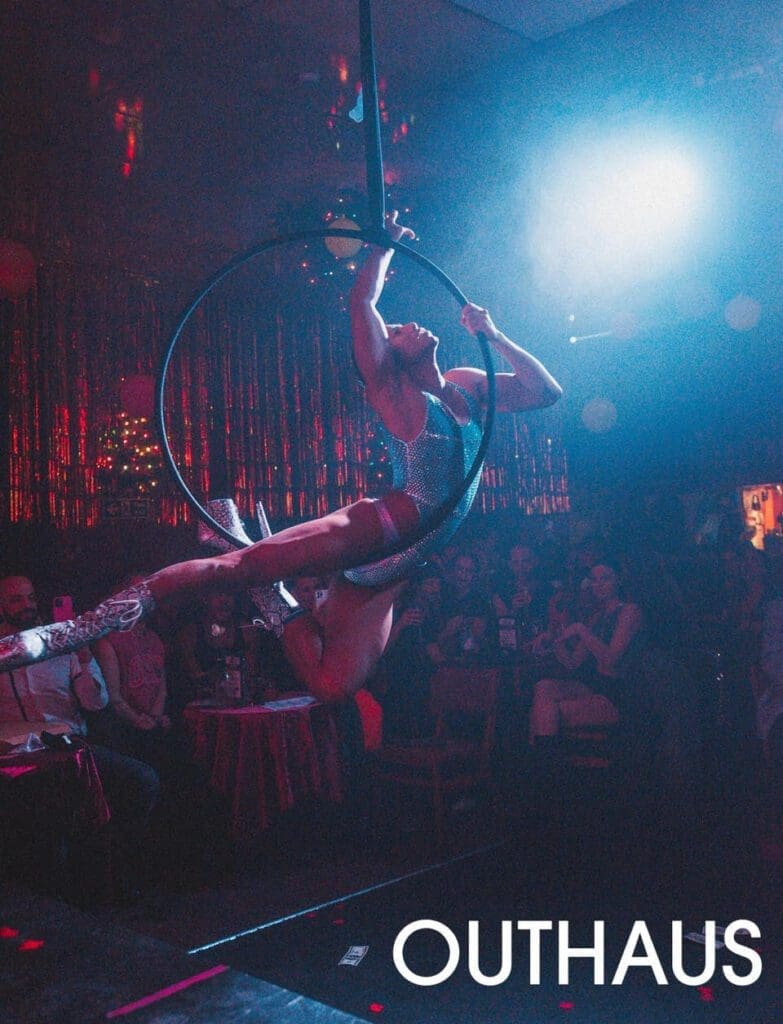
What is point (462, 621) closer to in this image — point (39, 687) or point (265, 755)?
point (265, 755)

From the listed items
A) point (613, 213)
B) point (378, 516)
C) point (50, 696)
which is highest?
point (613, 213)

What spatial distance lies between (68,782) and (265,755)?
1.17 meters

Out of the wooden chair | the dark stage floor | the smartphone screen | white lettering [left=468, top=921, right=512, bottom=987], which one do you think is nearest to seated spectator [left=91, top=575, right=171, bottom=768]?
the smartphone screen

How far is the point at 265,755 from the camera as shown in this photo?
488cm

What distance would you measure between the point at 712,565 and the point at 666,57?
325cm

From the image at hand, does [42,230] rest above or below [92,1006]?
above

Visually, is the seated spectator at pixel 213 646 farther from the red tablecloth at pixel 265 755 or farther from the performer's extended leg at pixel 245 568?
the performer's extended leg at pixel 245 568

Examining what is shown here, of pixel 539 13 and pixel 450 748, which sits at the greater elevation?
pixel 539 13

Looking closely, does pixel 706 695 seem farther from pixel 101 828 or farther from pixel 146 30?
pixel 146 30

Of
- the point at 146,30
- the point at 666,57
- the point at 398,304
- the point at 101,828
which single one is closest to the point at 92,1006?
the point at 101,828

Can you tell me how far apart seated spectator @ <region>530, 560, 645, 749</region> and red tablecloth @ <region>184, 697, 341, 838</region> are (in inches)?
46.6

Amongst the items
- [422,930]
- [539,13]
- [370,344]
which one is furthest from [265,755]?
[539,13]

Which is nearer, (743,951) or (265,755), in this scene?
(743,951)

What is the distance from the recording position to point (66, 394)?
629cm
